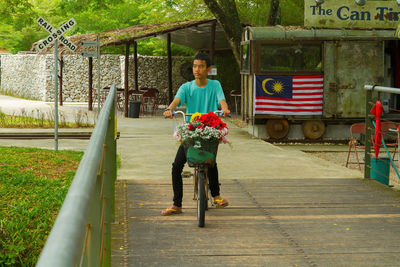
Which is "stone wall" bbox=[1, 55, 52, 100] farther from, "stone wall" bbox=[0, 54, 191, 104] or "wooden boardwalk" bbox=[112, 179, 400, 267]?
"wooden boardwalk" bbox=[112, 179, 400, 267]

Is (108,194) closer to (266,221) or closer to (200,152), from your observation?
(200,152)

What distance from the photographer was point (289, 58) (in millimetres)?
16625

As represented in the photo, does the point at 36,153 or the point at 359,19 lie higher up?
the point at 359,19

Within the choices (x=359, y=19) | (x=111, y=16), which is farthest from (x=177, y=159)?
(x=111, y=16)

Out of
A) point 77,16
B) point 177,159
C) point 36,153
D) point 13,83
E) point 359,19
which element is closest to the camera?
point 177,159

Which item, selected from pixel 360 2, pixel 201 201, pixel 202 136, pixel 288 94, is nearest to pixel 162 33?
pixel 288 94

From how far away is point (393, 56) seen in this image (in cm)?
1848

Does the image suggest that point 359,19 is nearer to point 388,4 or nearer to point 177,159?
point 388,4

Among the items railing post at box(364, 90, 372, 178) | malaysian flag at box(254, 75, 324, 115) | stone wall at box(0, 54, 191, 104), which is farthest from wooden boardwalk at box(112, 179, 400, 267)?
stone wall at box(0, 54, 191, 104)

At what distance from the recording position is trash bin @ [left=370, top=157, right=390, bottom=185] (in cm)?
834

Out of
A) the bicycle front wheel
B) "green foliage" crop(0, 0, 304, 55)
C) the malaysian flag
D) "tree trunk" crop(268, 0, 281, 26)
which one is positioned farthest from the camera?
"green foliage" crop(0, 0, 304, 55)

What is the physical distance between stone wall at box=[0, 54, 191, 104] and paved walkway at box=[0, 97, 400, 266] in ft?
70.3

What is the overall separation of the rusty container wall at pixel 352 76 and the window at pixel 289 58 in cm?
43

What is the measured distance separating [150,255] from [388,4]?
1442 centimetres
